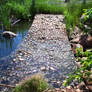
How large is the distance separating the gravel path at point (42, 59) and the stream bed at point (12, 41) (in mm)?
364

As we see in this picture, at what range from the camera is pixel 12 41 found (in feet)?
17.6

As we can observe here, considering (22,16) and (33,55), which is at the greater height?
(22,16)

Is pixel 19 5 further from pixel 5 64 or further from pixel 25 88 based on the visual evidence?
pixel 25 88

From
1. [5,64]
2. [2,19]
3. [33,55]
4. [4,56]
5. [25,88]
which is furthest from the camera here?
[2,19]

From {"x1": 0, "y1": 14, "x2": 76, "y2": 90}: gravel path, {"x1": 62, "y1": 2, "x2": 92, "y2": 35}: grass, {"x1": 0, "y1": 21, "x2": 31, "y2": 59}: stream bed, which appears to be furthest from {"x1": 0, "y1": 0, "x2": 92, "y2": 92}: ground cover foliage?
{"x1": 0, "y1": 14, "x2": 76, "y2": 90}: gravel path

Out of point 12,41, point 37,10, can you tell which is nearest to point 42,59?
point 12,41

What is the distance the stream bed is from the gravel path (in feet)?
1.19

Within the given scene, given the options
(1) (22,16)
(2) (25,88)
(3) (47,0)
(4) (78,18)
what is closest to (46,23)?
(4) (78,18)

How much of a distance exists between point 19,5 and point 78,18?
8.52ft

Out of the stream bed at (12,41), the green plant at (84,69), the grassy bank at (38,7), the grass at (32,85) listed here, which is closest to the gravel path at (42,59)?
the stream bed at (12,41)

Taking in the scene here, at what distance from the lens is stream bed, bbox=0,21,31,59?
15.1ft

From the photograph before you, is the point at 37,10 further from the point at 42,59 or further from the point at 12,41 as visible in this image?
the point at 42,59

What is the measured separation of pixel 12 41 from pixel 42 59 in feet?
6.15

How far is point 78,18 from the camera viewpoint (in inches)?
246
